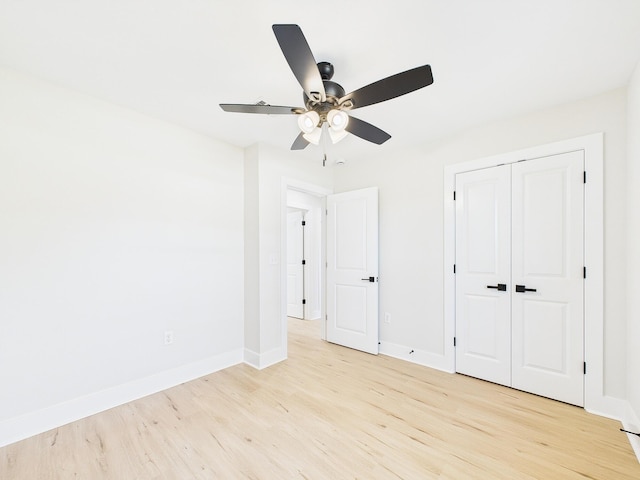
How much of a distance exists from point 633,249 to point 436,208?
1.50 m

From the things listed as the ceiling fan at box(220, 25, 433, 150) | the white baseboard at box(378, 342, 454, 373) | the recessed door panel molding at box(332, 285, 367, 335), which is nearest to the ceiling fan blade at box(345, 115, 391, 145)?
the ceiling fan at box(220, 25, 433, 150)

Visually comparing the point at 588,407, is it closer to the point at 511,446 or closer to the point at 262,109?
the point at 511,446

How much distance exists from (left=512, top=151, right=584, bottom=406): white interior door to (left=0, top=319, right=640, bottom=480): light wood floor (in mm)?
242

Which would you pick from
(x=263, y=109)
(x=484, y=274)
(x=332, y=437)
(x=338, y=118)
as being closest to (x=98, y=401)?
(x=332, y=437)

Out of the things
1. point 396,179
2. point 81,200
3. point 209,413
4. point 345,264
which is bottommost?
point 209,413

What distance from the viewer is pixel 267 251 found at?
10.4 ft

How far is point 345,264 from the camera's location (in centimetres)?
375

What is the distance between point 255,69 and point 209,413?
2.57 meters

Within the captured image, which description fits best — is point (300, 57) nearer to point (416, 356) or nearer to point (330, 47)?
point (330, 47)

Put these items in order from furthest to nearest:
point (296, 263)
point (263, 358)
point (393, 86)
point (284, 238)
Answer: point (296, 263) < point (284, 238) < point (263, 358) < point (393, 86)

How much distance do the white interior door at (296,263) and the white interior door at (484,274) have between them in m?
2.99

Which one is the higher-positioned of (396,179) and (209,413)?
(396,179)

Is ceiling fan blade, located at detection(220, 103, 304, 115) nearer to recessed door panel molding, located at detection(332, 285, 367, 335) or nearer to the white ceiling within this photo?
the white ceiling

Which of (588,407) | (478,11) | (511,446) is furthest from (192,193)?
(588,407)
